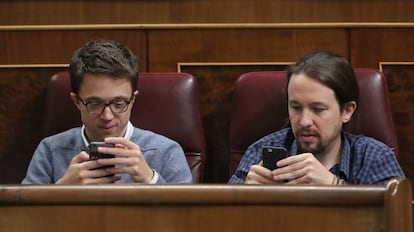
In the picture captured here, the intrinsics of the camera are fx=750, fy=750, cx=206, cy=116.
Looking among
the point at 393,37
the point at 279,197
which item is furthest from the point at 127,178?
the point at 393,37

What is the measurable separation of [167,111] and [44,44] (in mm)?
534

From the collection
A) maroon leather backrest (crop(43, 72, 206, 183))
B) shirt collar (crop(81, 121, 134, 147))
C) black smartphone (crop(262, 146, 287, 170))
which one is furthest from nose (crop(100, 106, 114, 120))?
black smartphone (crop(262, 146, 287, 170))

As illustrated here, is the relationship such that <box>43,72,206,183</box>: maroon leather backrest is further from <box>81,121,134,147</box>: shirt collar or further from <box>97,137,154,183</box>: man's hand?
<box>97,137,154,183</box>: man's hand

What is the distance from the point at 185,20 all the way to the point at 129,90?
0.58 m

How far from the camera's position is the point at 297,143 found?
1.93m

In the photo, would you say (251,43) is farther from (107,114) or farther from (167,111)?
(107,114)

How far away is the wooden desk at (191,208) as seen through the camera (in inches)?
Result: 47.2

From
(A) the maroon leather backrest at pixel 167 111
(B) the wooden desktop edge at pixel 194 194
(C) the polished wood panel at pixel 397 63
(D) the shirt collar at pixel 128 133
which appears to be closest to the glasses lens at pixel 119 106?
(D) the shirt collar at pixel 128 133

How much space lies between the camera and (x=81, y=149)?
208cm

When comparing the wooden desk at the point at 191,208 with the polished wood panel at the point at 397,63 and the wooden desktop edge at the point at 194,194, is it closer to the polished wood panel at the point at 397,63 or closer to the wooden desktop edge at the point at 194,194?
the wooden desktop edge at the point at 194,194

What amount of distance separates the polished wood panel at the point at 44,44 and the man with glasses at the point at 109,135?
1.41 ft

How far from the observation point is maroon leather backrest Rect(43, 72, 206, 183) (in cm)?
222

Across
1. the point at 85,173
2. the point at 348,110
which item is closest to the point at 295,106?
the point at 348,110

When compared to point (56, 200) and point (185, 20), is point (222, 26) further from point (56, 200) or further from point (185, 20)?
point (56, 200)
